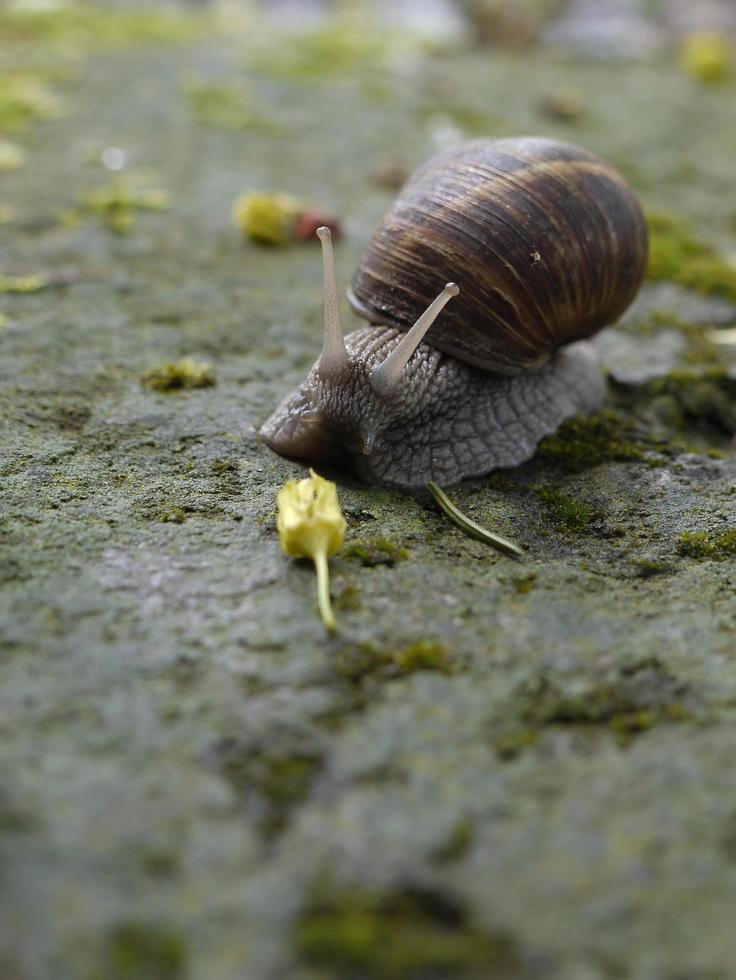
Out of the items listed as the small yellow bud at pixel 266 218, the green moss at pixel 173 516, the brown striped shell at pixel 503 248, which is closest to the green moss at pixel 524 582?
the brown striped shell at pixel 503 248

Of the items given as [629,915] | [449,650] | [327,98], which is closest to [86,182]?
[327,98]

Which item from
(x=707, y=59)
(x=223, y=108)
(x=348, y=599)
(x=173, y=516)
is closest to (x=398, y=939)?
(x=348, y=599)

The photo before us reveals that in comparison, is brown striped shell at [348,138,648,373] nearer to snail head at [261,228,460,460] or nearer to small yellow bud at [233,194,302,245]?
snail head at [261,228,460,460]

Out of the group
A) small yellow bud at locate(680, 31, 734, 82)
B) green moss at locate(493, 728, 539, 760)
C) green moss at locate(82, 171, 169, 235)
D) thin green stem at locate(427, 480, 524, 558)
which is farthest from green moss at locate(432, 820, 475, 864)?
small yellow bud at locate(680, 31, 734, 82)

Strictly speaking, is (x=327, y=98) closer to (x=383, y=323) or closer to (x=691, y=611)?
(x=383, y=323)

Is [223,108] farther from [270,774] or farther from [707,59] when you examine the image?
[270,774]

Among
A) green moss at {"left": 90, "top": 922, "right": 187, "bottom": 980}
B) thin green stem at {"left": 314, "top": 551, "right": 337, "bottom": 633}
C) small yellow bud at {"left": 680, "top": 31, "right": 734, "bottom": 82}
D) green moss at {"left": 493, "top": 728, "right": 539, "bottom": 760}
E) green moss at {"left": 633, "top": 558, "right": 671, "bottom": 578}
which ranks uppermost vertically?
small yellow bud at {"left": 680, "top": 31, "right": 734, "bottom": 82}
